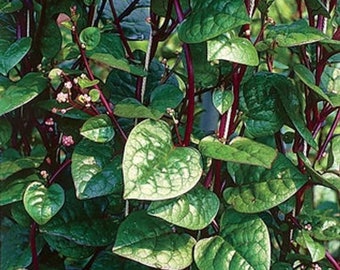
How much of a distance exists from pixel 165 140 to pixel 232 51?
0.15 meters

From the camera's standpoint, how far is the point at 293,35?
796 mm

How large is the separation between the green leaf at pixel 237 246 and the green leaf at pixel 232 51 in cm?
23

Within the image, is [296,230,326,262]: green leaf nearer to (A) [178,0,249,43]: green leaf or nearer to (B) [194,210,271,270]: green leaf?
(B) [194,210,271,270]: green leaf

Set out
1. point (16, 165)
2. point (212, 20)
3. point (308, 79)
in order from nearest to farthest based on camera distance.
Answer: point (212, 20)
point (308, 79)
point (16, 165)

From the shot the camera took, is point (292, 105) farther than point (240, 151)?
Yes

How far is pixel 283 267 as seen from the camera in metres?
0.95

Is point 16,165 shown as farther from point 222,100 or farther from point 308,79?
point 308,79

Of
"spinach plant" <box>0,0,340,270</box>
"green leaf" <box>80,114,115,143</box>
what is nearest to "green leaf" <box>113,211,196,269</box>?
"spinach plant" <box>0,0,340,270</box>

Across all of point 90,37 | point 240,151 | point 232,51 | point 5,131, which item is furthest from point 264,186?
point 5,131

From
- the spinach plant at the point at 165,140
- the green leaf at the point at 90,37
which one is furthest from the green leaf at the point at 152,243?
the green leaf at the point at 90,37

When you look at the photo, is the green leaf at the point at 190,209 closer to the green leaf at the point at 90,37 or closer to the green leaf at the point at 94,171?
the green leaf at the point at 94,171

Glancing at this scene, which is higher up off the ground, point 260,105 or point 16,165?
point 260,105

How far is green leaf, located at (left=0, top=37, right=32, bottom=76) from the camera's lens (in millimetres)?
877

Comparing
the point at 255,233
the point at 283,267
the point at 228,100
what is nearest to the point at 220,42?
the point at 228,100
